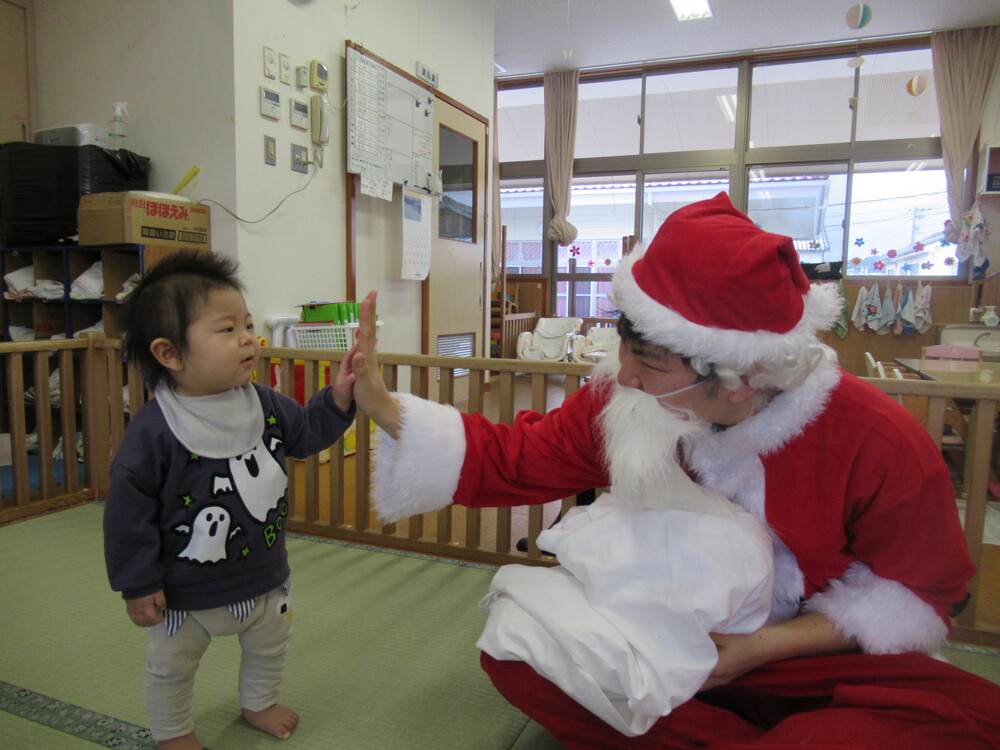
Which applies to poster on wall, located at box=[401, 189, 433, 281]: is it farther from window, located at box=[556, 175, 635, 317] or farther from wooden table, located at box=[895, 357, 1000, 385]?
window, located at box=[556, 175, 635, 317]

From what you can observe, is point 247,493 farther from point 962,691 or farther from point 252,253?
point 252,253

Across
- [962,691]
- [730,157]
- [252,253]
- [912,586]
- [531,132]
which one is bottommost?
[962,691]

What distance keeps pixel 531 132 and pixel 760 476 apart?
7503 mm

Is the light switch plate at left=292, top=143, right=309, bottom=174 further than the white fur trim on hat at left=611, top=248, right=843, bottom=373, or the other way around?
the light switch plate at left=292, top=143, right=309, bottom=174

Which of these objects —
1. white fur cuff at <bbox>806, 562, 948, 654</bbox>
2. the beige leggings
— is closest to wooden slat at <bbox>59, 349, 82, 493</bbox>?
the beige leggings

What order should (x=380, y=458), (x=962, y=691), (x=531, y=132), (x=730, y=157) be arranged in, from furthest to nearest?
(x=531, y=132)
(x=730, y=157)
(x=380, y=458)
(x=962, y=691)

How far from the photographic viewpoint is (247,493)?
1116mm

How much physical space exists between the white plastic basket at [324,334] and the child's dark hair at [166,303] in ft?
6.25

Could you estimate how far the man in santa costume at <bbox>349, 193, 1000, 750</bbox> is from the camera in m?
0.87

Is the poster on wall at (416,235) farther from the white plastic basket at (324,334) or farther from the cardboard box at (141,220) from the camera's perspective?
the cardboard box at (141,220)

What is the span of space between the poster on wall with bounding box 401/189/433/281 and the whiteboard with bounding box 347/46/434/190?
4.0 inches

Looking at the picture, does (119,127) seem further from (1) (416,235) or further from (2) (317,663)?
(2) (317,663)

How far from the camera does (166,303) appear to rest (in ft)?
3.50

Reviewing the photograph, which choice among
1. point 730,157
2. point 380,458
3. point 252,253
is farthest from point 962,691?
point 730,157
